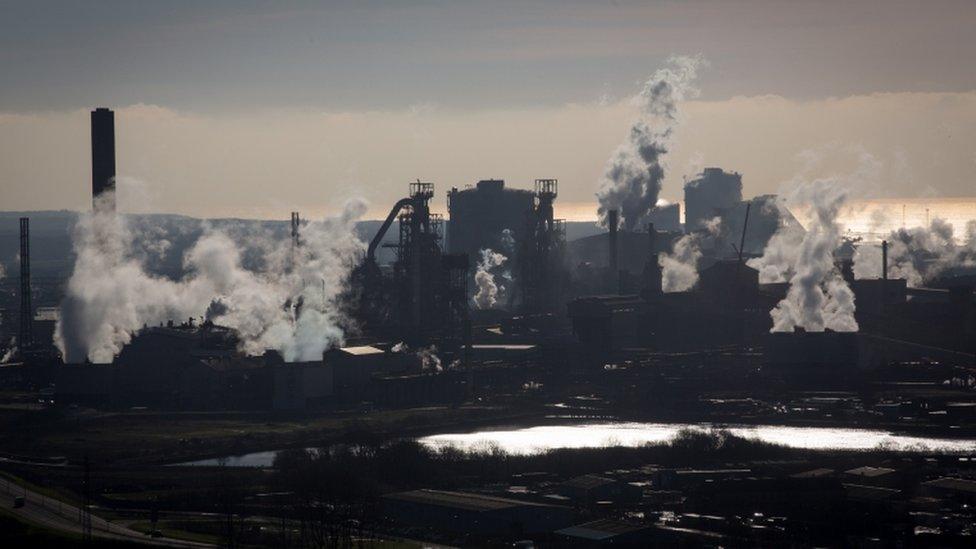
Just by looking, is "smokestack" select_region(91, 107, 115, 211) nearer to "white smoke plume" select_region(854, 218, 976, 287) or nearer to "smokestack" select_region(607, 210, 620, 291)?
"smokestack" select_region(607, 210, 620, 291)

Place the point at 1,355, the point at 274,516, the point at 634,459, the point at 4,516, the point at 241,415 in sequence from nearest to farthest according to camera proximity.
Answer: the point at 4,516, the point at 274,516, the point at 634,459, the point at 241,415, the point at 1,355

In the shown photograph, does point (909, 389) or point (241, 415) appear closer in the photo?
point (241, 415)

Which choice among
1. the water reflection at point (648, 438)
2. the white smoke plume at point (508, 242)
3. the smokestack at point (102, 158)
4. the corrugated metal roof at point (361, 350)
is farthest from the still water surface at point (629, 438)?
the white smoke plume at point (508, 242)

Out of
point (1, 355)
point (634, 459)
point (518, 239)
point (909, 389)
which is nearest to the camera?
point (634, 459)

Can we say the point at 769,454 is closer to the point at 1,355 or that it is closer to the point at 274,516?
the point at 274,516

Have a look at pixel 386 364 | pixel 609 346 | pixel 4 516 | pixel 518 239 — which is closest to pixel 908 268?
pixel 518 239

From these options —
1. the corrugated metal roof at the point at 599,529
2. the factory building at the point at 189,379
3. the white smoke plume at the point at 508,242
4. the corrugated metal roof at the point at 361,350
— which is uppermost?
the white smoke plume at the point at 508,242

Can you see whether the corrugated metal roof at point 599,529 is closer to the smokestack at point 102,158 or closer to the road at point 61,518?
the road at point 61,518

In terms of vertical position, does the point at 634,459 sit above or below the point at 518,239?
below
